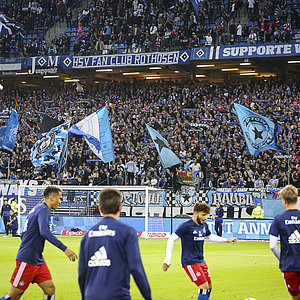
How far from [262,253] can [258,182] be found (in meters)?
8.54

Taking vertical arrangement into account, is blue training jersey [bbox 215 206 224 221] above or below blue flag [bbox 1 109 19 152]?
below

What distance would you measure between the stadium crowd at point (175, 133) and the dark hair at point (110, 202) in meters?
24.1

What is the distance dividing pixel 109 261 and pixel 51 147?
2579cm

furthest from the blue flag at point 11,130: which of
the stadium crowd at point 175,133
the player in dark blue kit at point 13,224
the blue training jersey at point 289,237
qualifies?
the blue training jersey at point 289,237

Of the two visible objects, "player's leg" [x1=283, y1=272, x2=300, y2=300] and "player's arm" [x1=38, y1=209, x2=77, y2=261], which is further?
"player's arm" [x1=38, y1=209, x2=77, y2=261]

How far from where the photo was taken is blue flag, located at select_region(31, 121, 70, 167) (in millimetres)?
30453

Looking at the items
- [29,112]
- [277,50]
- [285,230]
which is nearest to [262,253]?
[285,230]

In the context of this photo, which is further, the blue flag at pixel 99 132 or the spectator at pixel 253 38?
the spectator at pixel 253 38

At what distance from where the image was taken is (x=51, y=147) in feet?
101

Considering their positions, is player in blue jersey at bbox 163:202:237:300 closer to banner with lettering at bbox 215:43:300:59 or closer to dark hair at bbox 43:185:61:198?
dark hair at bbox 43:185:61:198

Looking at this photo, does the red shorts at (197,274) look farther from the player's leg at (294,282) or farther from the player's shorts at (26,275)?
the player's shorts at (26,275)

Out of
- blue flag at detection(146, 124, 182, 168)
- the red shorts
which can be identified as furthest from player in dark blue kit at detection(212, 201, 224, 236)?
the red shorts

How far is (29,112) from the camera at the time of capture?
44438 millimetres

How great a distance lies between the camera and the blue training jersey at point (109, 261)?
17.5 feet
